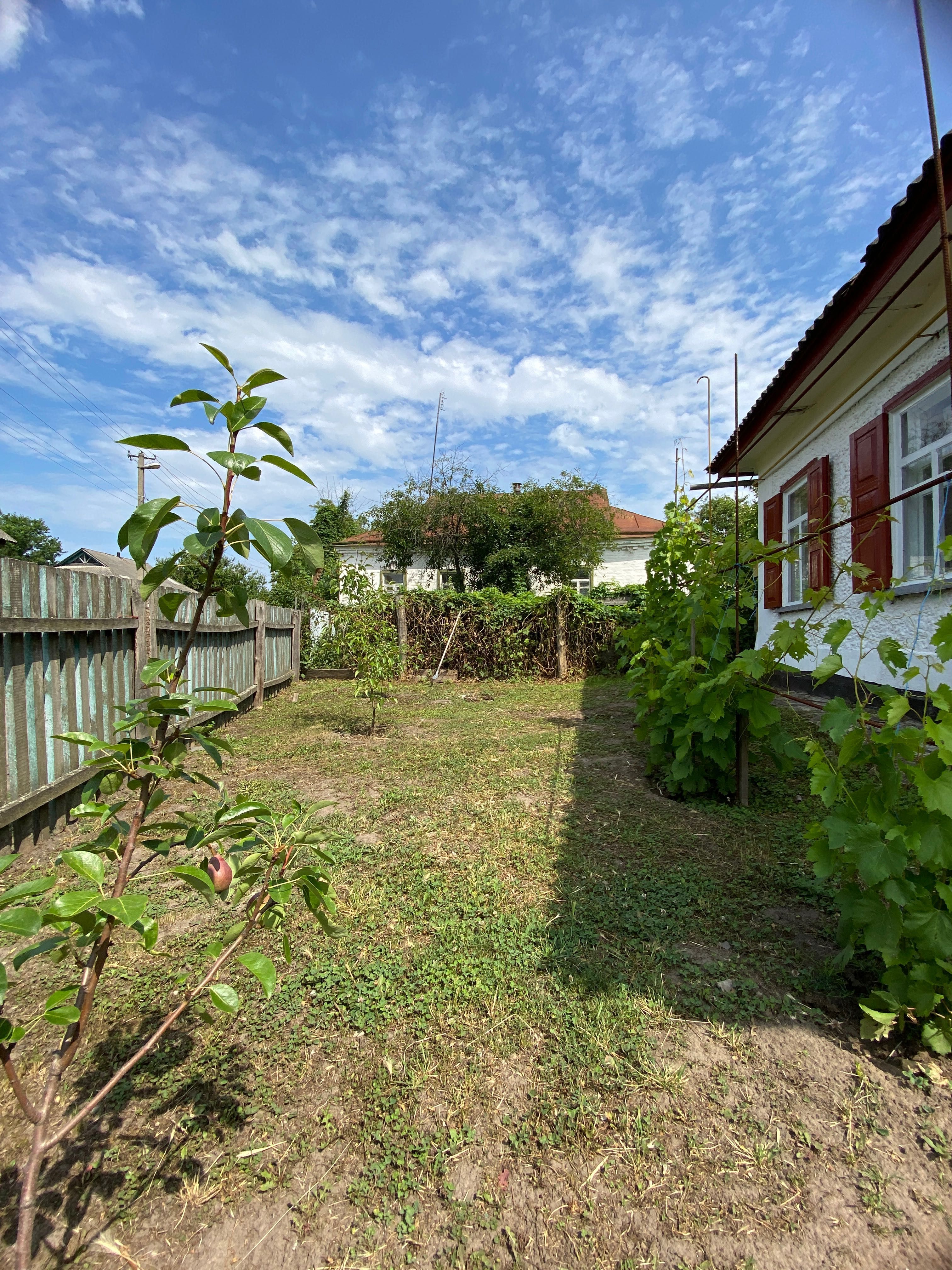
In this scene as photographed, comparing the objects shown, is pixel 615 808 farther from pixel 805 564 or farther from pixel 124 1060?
pixel 805 564

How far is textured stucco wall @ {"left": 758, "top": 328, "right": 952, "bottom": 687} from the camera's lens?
4.33m

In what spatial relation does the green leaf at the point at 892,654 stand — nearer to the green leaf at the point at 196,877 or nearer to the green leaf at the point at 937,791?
the green leaf at the point at 937,791

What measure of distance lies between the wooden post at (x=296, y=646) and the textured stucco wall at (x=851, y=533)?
A: 24.3 feet

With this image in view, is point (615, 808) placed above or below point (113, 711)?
below

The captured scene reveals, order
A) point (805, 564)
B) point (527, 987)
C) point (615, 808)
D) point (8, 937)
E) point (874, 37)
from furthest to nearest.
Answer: point (805, 564) < point (615, 808) < point (8, 937) < point (527, 987) < point (874, 37)

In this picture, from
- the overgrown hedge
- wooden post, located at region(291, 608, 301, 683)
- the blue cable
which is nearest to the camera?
the blue cable

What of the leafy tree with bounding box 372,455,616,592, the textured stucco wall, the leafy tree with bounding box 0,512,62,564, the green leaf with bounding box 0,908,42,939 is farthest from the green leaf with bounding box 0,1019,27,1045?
the leafy tree with bounding box 0,512,62,564

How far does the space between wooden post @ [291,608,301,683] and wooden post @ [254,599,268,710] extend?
1953mm

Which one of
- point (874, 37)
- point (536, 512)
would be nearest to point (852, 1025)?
point (874, 37)

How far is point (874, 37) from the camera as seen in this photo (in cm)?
172

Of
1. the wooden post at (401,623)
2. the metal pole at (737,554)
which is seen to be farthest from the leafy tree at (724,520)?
the wooden post at (401,623)

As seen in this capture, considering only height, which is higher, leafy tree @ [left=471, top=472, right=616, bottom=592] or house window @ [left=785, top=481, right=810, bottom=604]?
leafy tree @ [left=471, top=472, right=616, bottom=592]

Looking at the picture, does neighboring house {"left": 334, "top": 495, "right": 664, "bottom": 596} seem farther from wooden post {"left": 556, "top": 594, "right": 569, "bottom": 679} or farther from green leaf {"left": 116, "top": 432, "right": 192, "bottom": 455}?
green leaf {"left": 116, "top": 432, "right": 192, "bottom": 455}

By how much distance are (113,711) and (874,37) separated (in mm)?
4645
